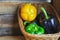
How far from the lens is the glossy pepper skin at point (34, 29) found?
839 mm

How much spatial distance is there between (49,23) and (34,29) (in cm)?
8

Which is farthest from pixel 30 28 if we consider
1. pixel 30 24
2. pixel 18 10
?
pixel 18 10

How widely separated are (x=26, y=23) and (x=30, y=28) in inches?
2.4

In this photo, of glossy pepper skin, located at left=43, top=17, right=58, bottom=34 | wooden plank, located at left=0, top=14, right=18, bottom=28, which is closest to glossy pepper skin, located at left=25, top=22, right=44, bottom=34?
glossy pepper skin, located at left=43, top=17, right=58, bottom=34

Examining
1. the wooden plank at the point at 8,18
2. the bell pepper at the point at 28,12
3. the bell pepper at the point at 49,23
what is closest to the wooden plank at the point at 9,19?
the wooden plank at the point at 8,18

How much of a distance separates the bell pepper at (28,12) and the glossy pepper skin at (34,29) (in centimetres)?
5

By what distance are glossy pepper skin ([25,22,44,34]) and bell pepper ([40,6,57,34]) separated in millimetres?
30

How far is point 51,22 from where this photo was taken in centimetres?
85

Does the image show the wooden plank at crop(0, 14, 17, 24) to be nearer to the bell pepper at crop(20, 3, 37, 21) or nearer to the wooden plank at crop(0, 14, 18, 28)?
the wooden plank at crop(0, 14, 18, 28)

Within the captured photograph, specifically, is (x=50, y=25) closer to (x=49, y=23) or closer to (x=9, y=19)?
(x=49, y=23)

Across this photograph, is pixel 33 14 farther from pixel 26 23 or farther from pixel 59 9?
pixel 59 9

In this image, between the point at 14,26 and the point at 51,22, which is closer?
the point at 51,22

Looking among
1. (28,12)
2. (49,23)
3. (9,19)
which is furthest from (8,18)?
(49,23)

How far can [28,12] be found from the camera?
89cm
